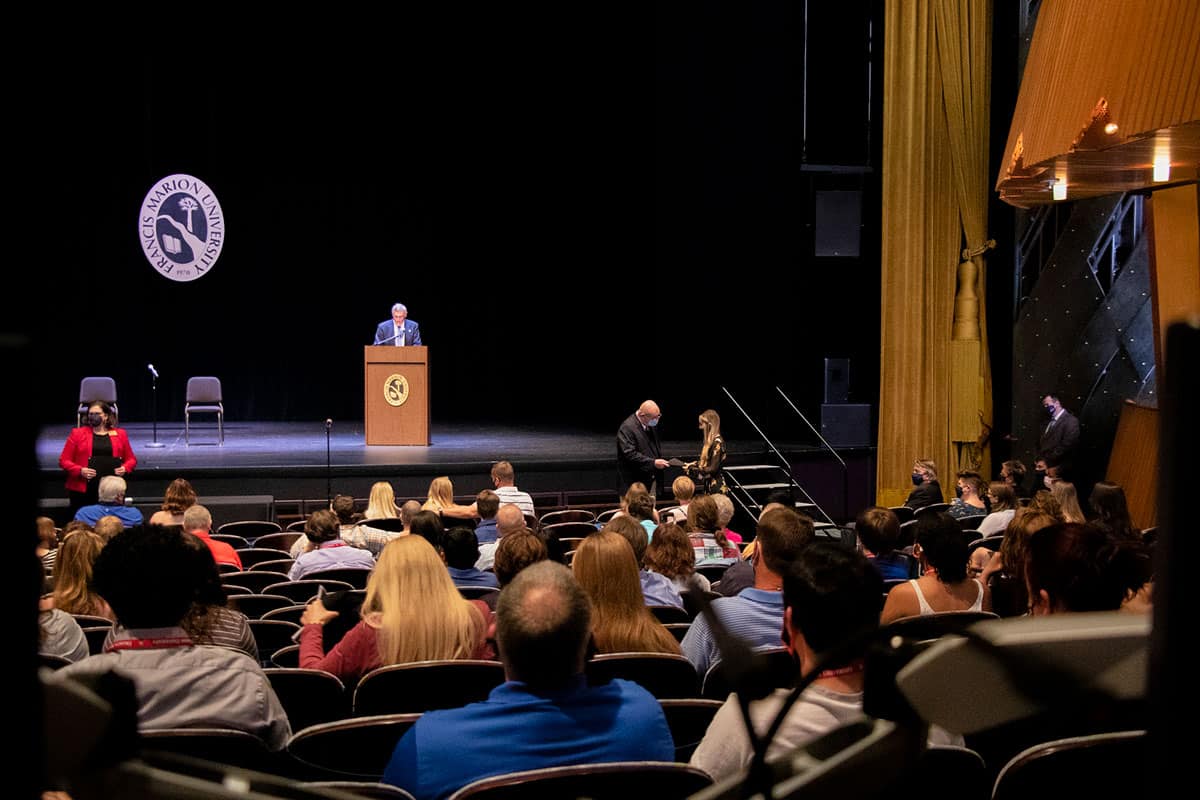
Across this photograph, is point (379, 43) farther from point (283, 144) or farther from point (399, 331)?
point (399, 331)

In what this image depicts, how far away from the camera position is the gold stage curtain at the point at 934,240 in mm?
11781

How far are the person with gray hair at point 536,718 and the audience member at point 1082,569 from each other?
139 centimetres

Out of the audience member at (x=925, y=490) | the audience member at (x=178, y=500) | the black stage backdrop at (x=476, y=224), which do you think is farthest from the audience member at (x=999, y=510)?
the black stage backdrop at (x=476, y=224)

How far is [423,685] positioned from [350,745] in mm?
601

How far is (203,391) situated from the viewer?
44.8ft

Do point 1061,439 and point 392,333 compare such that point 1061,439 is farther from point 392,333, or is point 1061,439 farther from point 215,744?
point 215,744

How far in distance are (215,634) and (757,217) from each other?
10938 mm

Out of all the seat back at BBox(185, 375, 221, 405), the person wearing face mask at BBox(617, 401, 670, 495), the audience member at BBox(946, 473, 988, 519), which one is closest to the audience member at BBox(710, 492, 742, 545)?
the audience member at BBox(946, 473, 988, 519)

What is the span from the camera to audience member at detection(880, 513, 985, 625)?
A: 3881 mm

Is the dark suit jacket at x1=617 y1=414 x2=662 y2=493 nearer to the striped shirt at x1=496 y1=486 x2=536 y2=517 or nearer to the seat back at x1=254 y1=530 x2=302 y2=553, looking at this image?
the striped shirt at x1=496 y1=486 x2=536 y2=517

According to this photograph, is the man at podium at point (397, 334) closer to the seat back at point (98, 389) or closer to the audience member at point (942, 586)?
the seat back at point (98, 389)

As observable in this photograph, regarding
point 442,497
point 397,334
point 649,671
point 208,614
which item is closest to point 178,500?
point 442,497

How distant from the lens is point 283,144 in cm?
1562

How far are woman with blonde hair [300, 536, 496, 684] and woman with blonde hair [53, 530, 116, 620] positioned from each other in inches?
52.4
